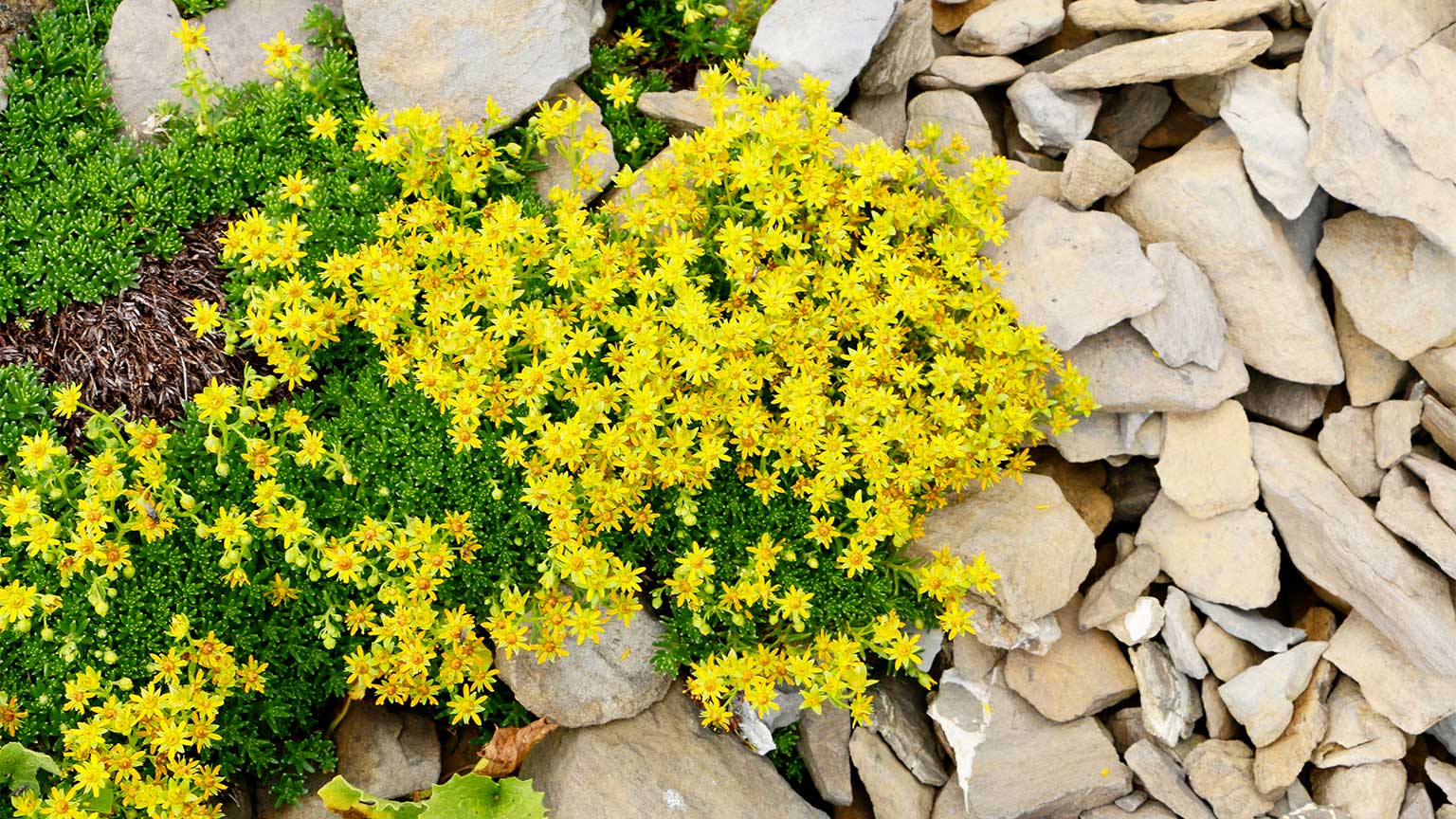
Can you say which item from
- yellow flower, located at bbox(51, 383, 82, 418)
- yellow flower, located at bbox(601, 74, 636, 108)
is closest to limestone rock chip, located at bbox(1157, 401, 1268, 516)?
yellow flower, located at bbox(601, 74, 636, 108)

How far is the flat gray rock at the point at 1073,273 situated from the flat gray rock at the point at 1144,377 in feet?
0.71

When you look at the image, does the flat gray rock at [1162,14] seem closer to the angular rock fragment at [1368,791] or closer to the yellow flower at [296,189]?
the angular rock fragment at [1368,791]

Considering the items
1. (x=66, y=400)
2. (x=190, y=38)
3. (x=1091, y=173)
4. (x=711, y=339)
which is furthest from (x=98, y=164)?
(x=1091, y=173)

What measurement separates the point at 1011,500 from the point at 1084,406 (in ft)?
1.82

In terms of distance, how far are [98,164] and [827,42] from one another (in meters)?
3.44

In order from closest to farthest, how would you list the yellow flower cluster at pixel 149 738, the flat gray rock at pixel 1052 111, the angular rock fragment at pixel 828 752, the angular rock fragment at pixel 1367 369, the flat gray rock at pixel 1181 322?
the yellow flower cluster at pixel 149 738 → the angular rock fragment at pixel 828 752 → the flat gray rock at pixel 1181 322 → the angular rock fragment at pixel 1367 369 → the flat gray rock at pixel 1052 111

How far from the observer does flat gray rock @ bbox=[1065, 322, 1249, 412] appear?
5.52 metres

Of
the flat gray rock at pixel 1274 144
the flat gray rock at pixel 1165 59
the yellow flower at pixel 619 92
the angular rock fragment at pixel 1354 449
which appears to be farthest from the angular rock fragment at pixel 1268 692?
the yellow flower at pixel 619 92

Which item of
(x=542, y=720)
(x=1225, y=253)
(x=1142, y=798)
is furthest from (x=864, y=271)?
(x=1142, y=798)

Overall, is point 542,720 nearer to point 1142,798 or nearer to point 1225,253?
point 1142,798

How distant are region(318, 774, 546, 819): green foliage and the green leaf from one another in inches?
38.1

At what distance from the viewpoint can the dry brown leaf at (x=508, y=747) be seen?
495 centimetres

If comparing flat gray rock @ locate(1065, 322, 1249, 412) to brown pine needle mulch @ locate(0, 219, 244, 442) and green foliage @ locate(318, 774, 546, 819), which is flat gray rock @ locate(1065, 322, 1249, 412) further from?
brown pine needle mulch @ locate(0, 219, 244, 442)

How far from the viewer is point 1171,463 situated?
5.59 metres
